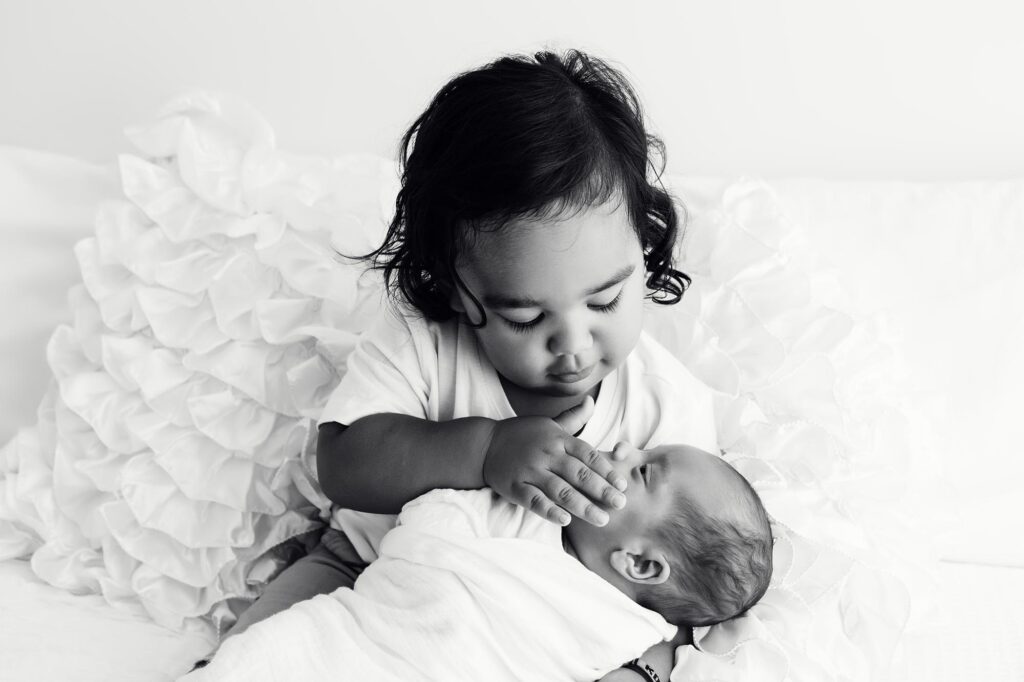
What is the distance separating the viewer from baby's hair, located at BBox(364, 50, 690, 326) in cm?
99

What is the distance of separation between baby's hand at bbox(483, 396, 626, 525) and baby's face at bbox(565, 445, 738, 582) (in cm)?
4

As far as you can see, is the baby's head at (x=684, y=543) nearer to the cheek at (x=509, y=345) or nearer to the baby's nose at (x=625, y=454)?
the baby's nose at (x=625, y=454)

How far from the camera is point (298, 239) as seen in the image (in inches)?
56.2

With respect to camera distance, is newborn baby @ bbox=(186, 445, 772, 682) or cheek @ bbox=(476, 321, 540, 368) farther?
cheek @ bbox=(476, 321, 540, 368)

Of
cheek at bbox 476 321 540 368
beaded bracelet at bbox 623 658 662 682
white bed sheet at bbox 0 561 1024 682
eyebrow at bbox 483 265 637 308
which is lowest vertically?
white bed sheet at bbox 0 561 1024 682

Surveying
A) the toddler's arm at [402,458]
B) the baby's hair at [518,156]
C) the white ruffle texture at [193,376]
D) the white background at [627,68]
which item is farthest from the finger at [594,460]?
the white background at [627,68]

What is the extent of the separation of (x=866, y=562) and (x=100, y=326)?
1.09 metres

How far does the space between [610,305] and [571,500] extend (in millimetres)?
208

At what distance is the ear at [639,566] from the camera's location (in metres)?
1.07

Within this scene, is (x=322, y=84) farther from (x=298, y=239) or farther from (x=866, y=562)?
(x=866, y=562)

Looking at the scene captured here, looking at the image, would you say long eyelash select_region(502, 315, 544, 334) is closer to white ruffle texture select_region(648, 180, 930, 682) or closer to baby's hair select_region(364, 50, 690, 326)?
baby's hair select_region(364, 50, 690, 326)

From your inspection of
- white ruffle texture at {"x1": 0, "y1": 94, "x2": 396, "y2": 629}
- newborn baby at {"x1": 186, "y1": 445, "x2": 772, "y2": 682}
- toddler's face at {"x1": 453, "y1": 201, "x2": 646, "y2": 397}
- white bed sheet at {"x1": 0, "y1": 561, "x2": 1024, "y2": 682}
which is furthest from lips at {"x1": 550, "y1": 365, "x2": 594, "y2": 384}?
white bed sheet at {"x1": 0, "y1": 561, "x2": 1024, "y2": 682}

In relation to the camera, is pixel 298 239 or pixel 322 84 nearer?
pixel 298 239

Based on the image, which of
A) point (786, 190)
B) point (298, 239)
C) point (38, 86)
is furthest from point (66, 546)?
point (786, 190)
